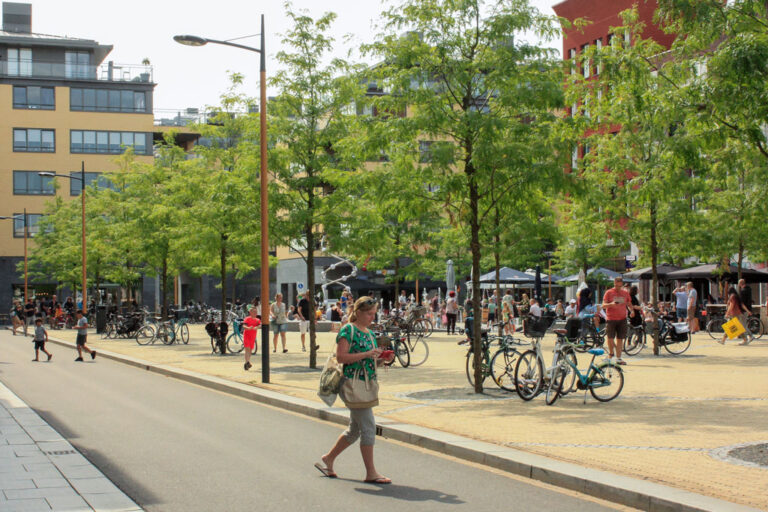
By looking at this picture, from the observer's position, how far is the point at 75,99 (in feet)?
224

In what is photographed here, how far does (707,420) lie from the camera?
1081 centimetres

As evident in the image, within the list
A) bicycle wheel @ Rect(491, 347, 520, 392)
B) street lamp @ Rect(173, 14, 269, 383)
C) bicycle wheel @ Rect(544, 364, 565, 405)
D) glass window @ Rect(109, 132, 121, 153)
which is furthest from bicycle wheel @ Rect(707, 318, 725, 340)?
glass window @ Rect(109, 132, 121, 153)

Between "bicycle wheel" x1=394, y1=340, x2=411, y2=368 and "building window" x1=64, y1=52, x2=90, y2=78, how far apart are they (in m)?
56.6

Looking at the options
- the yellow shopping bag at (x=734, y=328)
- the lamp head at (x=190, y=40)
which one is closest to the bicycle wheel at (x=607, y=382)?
the lamp head at (x=190, y=40)

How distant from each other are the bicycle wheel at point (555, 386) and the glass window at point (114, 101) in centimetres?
6273

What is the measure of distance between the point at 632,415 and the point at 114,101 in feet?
212

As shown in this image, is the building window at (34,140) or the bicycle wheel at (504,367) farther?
the building window at (34,140)

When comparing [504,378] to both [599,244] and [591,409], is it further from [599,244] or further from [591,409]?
[599,244]

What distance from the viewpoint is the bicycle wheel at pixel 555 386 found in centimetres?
1262

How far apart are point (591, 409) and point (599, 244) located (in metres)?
13.8

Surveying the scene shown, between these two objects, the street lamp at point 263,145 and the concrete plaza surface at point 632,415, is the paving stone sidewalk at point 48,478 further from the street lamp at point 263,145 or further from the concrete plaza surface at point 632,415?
the street lamp at point 263,145

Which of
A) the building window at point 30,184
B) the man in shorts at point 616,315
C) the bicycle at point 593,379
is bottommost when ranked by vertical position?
the bicycle at point 593,379

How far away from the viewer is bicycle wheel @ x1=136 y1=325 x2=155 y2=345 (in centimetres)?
3161

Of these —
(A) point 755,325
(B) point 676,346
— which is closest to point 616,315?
(B) point 676,346
